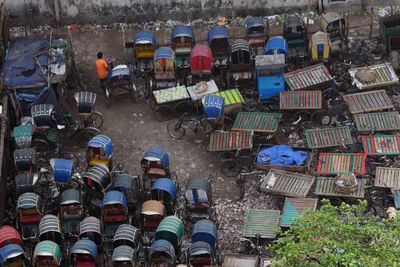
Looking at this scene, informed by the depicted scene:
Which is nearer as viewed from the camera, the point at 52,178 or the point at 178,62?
the point at 52,178

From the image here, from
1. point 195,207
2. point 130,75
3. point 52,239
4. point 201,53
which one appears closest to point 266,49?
point 201,53

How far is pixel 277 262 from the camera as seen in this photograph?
1714cm

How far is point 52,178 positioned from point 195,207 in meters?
4.68

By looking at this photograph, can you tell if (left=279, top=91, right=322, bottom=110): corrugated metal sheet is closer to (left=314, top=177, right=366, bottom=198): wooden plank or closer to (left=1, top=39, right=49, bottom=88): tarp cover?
(left=314, top=177, right=366, bottom=198): wooden plank

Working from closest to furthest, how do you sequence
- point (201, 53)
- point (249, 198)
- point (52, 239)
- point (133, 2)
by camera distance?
point (52, 239) < point (249, 198) < point (201, 53) < point (133, 2)

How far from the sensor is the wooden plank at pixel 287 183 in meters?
22.6

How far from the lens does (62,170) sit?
2258 cm

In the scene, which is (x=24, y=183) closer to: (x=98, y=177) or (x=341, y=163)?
(x=98, y=177)

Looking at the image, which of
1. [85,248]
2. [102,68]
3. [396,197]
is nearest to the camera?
[85,248]

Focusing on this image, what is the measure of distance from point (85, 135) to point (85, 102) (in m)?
1.23

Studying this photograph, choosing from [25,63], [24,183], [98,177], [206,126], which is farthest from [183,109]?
[24,183]

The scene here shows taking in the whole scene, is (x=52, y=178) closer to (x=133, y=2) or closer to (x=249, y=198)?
(x=249, y=198)

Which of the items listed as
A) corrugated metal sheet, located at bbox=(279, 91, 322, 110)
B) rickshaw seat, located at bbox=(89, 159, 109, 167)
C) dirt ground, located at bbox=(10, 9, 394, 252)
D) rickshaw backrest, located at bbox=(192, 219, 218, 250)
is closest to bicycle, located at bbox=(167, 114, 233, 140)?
dirt ground, located at bbox=(10, 9, 394, 252)

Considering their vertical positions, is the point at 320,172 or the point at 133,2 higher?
the point at 133,2
